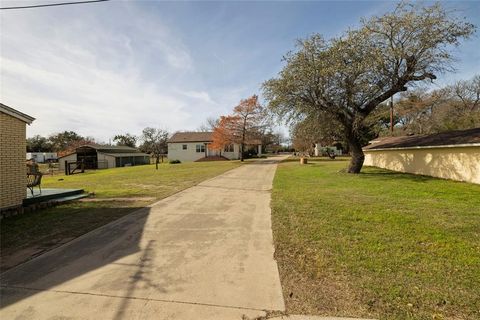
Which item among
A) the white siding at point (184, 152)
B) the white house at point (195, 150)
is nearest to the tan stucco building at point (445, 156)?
the white house at point (195, 150)

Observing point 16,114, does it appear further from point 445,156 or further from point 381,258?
point 445,156

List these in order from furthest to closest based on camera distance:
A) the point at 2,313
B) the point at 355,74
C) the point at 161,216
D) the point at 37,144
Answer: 1. the point at 37,144
2. the point at 355,74
3. the point at 161,216
4. the point at 2,313

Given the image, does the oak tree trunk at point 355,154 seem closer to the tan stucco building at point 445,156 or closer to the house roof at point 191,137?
the tan stucco building at point 445,156

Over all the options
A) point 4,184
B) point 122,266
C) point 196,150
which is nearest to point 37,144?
point 196,150

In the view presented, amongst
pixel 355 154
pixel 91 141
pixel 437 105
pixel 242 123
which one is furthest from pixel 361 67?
pixel 91 141

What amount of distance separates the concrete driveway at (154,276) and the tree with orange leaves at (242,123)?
28767mm

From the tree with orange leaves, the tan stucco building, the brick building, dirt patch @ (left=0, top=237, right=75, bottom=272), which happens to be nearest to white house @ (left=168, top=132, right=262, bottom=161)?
the tree with orange leaves

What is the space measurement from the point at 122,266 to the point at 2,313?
138cm

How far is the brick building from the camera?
7.32 m

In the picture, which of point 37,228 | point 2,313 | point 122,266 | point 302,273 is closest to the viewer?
point 2,313

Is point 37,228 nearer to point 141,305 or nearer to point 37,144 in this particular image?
point 141,305

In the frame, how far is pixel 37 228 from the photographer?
6.10 m

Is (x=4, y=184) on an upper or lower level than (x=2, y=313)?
upper

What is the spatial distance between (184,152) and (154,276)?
43.5m
